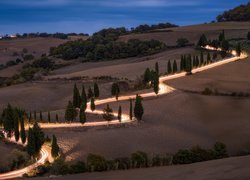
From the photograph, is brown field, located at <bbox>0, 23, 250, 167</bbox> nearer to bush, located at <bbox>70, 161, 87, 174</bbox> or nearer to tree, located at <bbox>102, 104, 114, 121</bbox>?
tree, located at <bbox>102, 104, 114, 121</bbox>

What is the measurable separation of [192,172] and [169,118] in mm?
21865

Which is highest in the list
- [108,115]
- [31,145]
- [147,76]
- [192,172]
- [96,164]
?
[147,76]

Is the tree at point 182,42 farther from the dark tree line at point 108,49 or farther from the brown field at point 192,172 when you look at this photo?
the brown field at point 192,172

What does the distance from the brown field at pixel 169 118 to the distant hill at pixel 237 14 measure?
75163mm

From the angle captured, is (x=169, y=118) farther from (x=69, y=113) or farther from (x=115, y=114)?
(x=69, y=113)

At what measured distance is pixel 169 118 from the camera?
58812mm

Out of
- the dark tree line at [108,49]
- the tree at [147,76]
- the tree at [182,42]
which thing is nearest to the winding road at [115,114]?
the tree at [147,76]

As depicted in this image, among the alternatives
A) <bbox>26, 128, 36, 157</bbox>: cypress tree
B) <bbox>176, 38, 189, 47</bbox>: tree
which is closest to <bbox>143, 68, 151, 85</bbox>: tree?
<bbox>26, 128, 36, 157</bbox>: cypress tree

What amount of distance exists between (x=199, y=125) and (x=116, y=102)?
15.6 metres

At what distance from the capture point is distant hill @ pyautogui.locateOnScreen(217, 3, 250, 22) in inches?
6427

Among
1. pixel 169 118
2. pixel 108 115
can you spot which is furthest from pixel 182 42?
pixel 108 115

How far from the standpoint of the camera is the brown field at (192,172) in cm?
3325

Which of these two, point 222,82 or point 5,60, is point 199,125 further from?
point 5,60

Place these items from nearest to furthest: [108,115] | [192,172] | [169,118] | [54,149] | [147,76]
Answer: [192,172] → [54,149] → [108,115] → [169,118] → [147,76]
